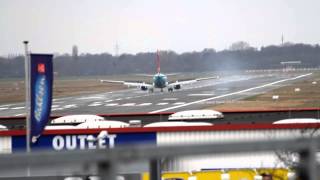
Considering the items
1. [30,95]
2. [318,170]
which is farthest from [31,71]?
[318,170]

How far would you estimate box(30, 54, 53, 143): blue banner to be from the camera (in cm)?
2020

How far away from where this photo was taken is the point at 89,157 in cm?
461

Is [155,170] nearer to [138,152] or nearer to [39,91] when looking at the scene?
[138,152]

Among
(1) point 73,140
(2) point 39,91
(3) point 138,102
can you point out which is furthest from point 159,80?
(2) point 39,91

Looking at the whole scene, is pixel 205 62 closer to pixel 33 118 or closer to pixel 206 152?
pixel 33 118

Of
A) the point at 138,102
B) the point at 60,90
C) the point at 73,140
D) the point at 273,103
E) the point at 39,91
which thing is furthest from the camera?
the point at 60,90

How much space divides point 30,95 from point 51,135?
200 inches

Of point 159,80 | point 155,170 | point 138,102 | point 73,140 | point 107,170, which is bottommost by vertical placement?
point 138,102

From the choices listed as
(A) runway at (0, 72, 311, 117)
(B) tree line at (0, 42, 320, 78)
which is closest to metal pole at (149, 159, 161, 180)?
(A) runway at (0, 72, 311, 117)

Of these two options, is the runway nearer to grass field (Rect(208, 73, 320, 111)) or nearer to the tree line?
grass field (Rect(208, 73, 320, 111))

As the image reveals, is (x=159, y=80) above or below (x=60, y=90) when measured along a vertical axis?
above

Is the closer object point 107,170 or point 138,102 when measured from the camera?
point 107,170

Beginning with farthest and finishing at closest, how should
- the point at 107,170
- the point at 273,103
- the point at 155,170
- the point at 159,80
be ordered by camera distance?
1. the point at 159,80
2. the point at 273,103
3. the point at 155,170
4. the point at 107,170

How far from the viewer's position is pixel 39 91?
20.5 meters
